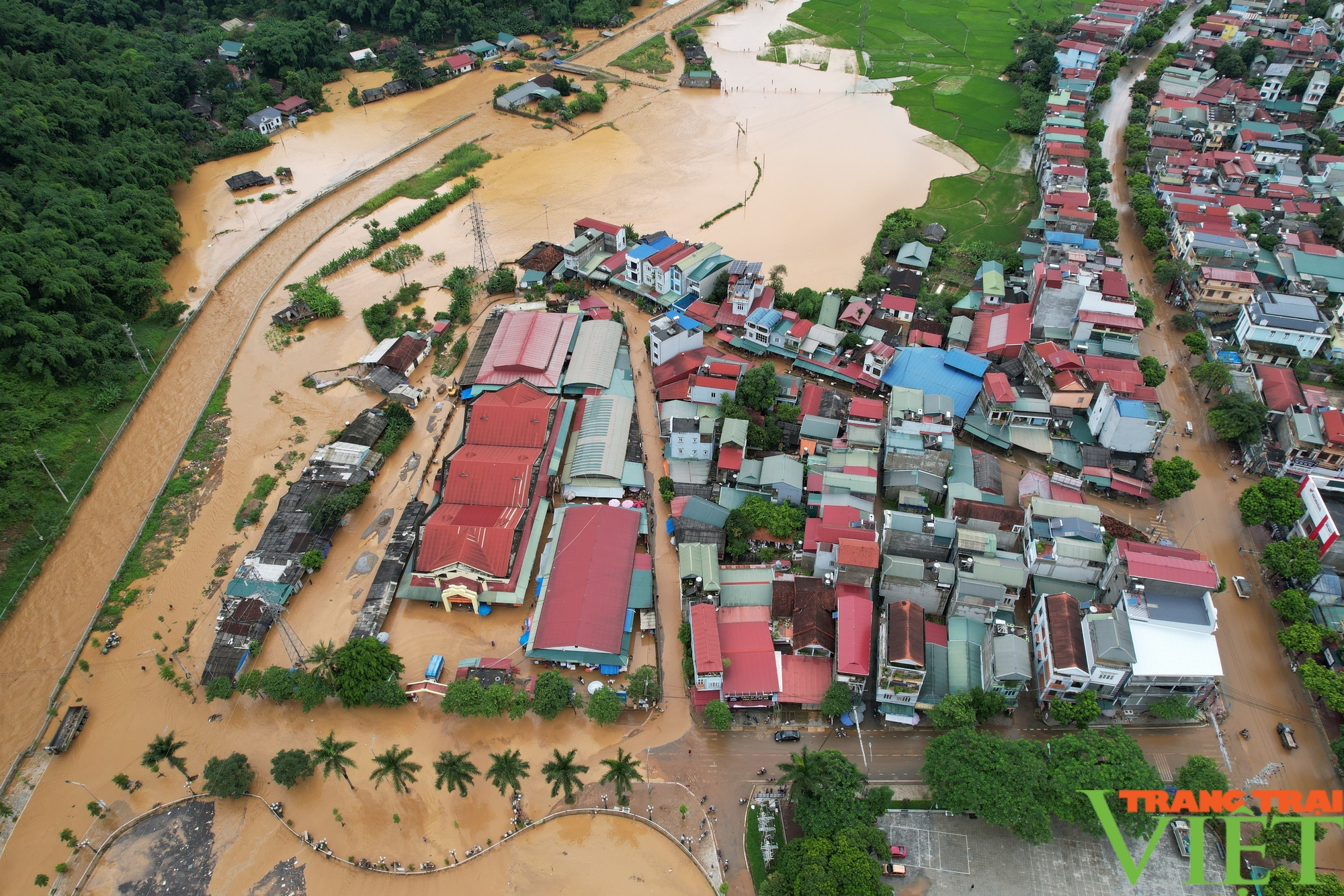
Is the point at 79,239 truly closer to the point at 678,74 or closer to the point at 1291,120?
the point at 678,74

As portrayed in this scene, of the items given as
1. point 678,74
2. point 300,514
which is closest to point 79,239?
point 300,514

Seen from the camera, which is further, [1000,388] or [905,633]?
[1000,388]

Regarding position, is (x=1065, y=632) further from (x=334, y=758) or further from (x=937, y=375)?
(x=334, y=758)

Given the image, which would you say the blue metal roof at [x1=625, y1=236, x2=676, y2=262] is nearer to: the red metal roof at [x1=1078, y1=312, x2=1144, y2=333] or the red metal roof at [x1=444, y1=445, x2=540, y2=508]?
the red metal roof at [x1=444, y1=445, x2=540, y2=508]

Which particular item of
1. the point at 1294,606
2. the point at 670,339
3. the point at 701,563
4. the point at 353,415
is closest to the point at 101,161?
the point at 353,415

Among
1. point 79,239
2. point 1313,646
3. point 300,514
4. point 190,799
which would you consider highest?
point 79,239

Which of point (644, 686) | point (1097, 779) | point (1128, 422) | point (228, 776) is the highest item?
point (1128, 422)
